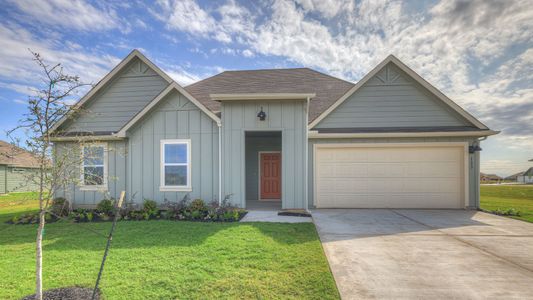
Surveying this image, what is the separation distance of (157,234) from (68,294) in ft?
7.92

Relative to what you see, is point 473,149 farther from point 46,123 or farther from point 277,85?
point 46,123

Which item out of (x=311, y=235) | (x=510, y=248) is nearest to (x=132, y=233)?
(x=311, y=235)

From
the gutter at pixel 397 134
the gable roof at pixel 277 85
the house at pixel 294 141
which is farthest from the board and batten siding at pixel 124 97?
the gutter at pixel 397 134

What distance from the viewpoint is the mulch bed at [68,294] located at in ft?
9.48

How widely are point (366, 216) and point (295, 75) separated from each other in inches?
335

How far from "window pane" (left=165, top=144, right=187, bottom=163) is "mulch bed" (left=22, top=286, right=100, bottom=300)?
5.21 meters

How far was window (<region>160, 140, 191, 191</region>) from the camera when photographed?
801 centimetres

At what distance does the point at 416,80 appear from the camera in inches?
351

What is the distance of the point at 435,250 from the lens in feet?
14.7

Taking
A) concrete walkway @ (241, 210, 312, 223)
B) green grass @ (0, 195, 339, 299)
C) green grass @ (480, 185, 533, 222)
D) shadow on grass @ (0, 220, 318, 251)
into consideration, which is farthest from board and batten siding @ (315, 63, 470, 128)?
green grass @ (0, 195, 339, 299)

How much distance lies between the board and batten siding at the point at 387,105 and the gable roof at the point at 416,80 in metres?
0.14

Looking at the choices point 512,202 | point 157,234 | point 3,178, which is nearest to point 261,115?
point 157,234

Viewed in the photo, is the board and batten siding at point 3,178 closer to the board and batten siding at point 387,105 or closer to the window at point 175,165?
the window at point 175,165

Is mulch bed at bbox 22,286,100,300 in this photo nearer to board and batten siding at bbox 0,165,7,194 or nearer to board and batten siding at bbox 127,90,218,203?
board and batten siding at bbox 127,90,218,203
